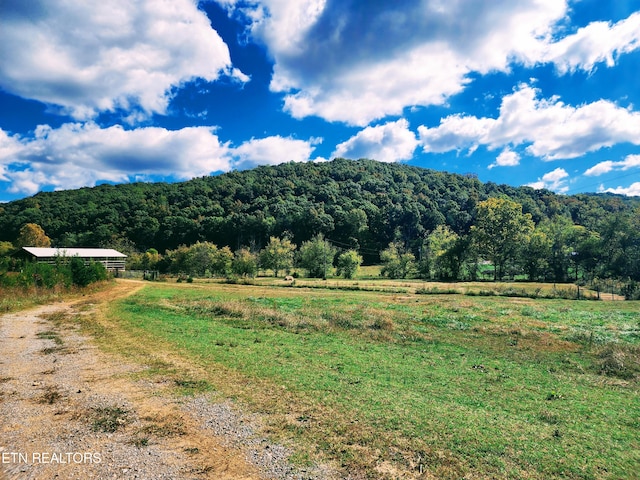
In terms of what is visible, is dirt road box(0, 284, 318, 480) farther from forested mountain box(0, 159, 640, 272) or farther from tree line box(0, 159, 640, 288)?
forested mountain box(0, 159, 640, 272)

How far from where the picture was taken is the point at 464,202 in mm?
144625

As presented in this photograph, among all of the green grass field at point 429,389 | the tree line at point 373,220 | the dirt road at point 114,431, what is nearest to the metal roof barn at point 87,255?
the tree line at point 373,220

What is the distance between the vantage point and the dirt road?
17.5 ft

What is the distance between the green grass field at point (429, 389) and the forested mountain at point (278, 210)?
104198 millimetres

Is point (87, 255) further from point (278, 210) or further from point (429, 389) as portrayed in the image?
point (278, 210)

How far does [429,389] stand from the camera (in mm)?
9617

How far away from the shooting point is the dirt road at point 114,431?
5.33 m

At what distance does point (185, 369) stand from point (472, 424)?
337 inches

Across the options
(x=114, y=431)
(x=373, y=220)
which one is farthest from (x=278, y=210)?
(x=114, y=431)

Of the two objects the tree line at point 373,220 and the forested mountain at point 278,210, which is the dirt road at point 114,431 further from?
the forested mountain at point 278,210

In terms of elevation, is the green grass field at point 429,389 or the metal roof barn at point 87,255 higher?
the metal roof barn at point 87,255

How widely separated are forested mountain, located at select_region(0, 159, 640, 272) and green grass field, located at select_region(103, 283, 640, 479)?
10420 centimetres

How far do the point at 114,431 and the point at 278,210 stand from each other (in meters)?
129

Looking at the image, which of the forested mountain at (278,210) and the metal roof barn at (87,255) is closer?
the metal roof barn at (87,255)
